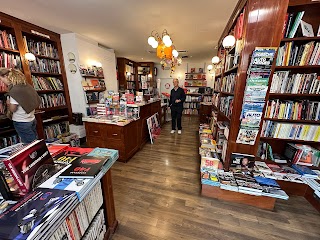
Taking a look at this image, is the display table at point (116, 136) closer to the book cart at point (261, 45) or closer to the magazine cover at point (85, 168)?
the magazine cover at point (85, 168)

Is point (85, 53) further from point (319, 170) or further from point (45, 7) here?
point (319, 170)

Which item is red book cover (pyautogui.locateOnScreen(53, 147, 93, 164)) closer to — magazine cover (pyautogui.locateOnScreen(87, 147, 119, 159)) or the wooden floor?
magazine cover (pyautogui.locateOnScreen(87, 147, 119, 159))

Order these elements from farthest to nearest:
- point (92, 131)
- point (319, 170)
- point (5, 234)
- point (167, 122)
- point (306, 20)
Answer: point (167, 122), point (92, 131), point (319, 170), point (306, 20), point (5, 234)

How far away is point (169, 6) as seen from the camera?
6.97 ft

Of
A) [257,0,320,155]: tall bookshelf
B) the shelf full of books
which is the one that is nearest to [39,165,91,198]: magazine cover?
the shelf full of books

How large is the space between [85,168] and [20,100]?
1.70 m

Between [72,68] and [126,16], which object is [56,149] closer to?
[126,16]

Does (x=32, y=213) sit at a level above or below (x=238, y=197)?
above

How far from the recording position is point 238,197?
5.71ft

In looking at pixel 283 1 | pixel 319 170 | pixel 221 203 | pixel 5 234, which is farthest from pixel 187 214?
pixel 283 1

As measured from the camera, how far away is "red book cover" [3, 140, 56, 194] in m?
0.72

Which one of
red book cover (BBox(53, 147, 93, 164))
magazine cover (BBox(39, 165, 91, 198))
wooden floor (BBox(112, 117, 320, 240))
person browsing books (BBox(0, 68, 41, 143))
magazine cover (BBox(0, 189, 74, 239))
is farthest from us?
person browsing books (BBox(0, 68, 41, 143))

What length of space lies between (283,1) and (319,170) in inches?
83.9

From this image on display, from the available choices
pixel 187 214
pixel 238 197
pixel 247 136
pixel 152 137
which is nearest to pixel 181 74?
pixel 152 137
